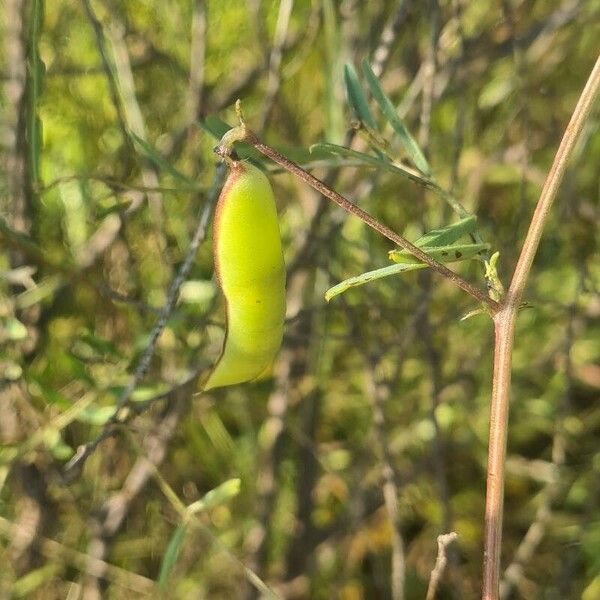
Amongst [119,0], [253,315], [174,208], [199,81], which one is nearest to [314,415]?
[174,208]

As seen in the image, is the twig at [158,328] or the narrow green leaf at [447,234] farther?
the twig at [158,328]

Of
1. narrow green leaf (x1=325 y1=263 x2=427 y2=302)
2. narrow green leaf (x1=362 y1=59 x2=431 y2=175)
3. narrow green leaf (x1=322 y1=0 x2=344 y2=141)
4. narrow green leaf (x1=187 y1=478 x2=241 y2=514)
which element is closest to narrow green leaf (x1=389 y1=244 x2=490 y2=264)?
narrow green leaf (x1=325 y1=263 x2=427 y2=302)

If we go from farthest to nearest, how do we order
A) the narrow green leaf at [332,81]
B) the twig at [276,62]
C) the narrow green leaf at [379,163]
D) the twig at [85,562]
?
1. the twig at [85,562]
2. the twig at [276,62]
3. the narrow green leaf at [332,81]
4. the narrow green leaf at [379,163]

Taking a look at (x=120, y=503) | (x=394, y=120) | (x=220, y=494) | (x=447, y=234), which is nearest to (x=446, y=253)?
(x=447, y=234)

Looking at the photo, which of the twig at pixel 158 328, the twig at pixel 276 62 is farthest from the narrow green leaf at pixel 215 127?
the twig at pixel 276 62

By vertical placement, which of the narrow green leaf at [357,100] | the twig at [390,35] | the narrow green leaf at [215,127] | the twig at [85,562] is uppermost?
the twig at [390,35]

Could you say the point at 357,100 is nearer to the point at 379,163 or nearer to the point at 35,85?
the point at 379,163

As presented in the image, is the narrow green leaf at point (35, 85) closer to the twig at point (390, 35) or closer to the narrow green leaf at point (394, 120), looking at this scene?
the narrow green leaf at point (394, 120)
